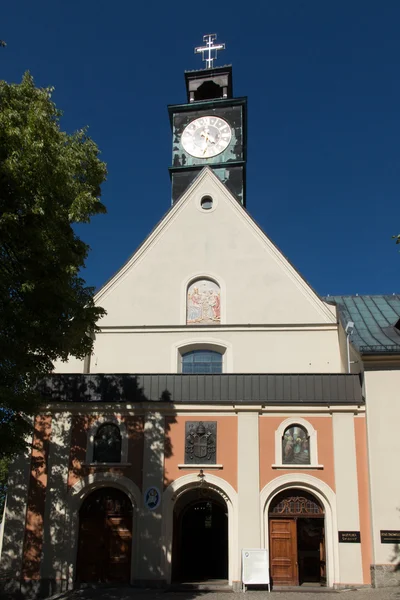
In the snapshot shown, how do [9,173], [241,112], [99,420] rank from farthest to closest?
[241,112], [99,420], [9,173]

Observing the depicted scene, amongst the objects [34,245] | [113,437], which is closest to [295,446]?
[113,437]

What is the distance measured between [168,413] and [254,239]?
26.2 feet

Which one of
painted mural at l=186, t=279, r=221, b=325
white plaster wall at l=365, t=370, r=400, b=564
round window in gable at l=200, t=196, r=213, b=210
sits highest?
round window in gable at l=200, t=196, r=213, b=210

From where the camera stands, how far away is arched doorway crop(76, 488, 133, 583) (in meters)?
17.3

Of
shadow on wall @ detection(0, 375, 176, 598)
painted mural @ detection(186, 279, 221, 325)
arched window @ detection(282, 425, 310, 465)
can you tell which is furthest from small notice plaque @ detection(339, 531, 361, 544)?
painted mural @ detection(186, 279, 221, 325)

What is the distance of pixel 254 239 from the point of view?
2322 centimetres

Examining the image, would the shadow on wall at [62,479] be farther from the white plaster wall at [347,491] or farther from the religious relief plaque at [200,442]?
the white plaster wall at [347,491]

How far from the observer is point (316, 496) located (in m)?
17.5

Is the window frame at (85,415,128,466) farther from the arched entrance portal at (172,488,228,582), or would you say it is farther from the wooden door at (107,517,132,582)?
the arched entrance portal at (172,488,228,582)

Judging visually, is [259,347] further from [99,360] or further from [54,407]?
[54,407]

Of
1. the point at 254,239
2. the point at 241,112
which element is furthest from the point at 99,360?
the point at 241,112

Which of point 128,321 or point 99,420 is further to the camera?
point 128,321

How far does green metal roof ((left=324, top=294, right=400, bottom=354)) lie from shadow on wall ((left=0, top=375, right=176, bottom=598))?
6179 millimetres

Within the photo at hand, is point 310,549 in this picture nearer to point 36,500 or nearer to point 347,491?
point 347,491
